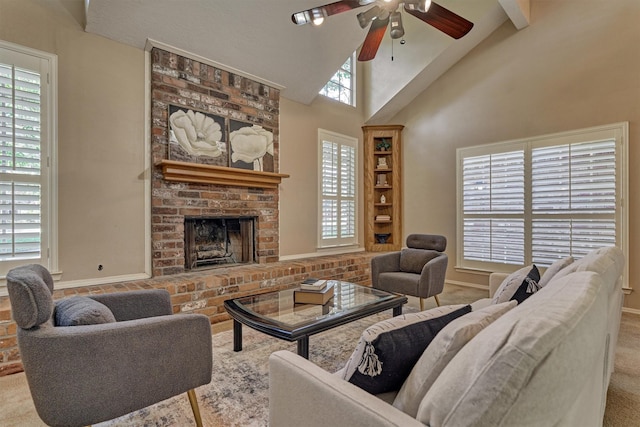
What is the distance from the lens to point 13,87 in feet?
8.32

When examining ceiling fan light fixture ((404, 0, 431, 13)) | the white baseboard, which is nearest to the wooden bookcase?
ceiling fan light fixture ((404, 0, 431, 13))

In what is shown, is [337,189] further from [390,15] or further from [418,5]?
[418,5]

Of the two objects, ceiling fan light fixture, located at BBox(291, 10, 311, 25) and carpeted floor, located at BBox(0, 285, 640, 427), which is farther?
ceiling fan light fixture, located at BBox(291, 10, 311, 25)

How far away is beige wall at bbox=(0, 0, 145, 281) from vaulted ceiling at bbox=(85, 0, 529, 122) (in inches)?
9.1

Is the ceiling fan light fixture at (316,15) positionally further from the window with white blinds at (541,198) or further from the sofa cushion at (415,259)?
the window with white blinds at (541,198)

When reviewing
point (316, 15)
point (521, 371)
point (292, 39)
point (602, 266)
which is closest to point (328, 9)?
point (316, 15)

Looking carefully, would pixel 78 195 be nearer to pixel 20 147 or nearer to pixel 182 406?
pixel 20 147

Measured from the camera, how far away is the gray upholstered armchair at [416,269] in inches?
132

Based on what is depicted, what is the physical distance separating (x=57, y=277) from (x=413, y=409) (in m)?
3.16

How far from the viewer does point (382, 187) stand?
213 inches

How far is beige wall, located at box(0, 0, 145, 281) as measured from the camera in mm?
2717

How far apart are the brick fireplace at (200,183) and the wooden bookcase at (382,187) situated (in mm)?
1880

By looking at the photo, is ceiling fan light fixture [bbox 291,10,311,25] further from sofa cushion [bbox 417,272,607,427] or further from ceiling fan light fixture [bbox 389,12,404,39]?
sofa cushion [bbox 417,272,607,427]

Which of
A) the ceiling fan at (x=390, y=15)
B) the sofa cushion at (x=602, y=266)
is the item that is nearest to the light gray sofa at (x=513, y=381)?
the sofa cushion at (x=602, y=266)
